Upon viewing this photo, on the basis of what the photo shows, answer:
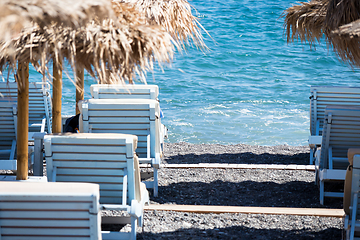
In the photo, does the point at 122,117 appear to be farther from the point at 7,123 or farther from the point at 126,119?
the point at 7,123

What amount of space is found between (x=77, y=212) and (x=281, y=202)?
2.73 m

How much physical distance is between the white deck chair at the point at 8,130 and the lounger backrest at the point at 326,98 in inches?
161

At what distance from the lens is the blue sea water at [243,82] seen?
32.7ft

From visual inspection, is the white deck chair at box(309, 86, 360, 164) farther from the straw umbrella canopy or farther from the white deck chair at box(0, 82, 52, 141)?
the white deck chair at box(0, 82, 52, 141)

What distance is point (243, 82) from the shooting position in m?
15.3

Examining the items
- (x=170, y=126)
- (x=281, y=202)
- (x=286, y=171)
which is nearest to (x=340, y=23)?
(x=281, y=202)

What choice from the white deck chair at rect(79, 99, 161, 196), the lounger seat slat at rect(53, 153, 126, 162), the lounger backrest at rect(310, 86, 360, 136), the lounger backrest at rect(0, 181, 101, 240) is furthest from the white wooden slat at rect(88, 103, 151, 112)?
the lounger backrest at rect(310, 86, 360, 136)

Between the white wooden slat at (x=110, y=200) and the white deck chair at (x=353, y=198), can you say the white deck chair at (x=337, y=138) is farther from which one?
the white wooden slat at (x=110, y=200)

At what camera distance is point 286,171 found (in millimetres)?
5078

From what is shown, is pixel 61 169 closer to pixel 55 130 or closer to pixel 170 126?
pixel 55 130

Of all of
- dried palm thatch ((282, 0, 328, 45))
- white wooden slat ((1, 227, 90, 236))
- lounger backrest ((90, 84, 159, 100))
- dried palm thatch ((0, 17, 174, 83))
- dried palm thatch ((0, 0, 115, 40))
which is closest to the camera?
dried palm thatch ((0, 0, 115, 40))

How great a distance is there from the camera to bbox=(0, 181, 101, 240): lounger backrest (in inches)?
Answer: 78.4

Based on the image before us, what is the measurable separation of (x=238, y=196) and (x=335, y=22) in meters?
2.16

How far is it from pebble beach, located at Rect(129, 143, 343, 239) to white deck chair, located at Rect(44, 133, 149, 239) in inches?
18.8
